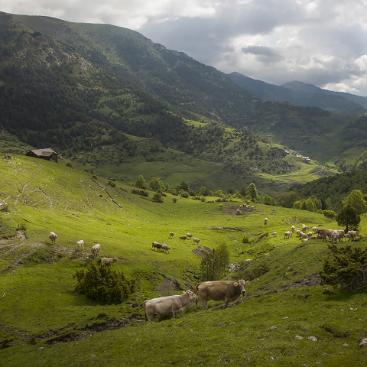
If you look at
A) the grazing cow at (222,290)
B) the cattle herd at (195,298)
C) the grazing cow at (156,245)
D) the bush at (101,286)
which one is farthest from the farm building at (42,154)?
the grazing cow at (222,290)

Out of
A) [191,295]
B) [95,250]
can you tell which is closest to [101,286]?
[191,295]

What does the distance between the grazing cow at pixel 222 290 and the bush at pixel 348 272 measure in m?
7.62

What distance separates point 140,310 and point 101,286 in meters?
6.52

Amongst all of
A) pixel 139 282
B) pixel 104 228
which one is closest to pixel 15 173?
pixel 104 228

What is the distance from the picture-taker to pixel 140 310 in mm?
42094

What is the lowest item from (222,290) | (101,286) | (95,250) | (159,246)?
(159,246)

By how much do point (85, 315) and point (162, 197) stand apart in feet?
405

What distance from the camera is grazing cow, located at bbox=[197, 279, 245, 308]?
121ft

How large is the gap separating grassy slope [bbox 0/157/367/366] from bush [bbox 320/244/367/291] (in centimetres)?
160

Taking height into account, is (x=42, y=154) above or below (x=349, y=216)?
below

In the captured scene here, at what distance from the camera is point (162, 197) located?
163625 mm

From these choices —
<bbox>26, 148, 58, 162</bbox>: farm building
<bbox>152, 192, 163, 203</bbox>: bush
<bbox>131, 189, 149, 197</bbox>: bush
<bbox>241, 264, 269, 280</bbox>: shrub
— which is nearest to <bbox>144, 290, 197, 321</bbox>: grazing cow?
<bbox>241, 264, 269, 280</bbox>: shrub

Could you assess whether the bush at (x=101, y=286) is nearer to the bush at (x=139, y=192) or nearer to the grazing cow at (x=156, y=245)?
the grazing cow at (x=156, y=245)

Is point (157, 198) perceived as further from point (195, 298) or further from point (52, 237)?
point (195, 298)
